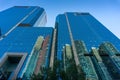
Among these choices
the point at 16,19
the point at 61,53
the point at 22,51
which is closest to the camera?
the point at 61,53

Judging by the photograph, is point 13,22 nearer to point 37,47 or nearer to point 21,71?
point 37,47

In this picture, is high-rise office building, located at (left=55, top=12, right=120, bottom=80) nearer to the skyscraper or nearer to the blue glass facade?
the blue glass facade

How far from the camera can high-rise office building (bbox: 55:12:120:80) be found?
28.1 m

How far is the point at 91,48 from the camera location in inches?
1359

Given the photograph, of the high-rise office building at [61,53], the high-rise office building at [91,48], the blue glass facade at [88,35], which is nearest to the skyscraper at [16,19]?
the high-rise office building at [61,53]

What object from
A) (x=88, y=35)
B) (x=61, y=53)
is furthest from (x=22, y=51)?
(x=88, y=35)

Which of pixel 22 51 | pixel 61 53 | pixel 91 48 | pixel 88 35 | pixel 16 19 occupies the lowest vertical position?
pixel 61 53

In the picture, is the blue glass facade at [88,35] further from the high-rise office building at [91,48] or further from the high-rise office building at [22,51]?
the high-rise office building at [22,51]

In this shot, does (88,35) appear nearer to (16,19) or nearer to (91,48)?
(91,48)

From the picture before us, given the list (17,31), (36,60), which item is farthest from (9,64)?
(17,31)

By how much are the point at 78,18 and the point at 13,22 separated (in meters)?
17.6

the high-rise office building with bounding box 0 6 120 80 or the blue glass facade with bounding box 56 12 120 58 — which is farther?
the blue glass facade with bounding box 56 12 120 58

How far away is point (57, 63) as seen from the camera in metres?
18.8

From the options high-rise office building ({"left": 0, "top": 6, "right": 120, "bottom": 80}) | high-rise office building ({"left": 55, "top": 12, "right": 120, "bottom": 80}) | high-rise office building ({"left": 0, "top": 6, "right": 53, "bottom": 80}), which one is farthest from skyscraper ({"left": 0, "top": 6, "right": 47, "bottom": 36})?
high-rise office building ({"left": 55, "top": 12, "right": 120, "bottom": 80})
